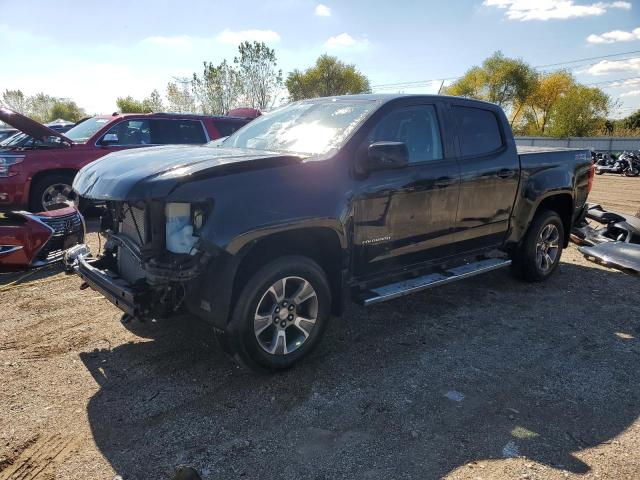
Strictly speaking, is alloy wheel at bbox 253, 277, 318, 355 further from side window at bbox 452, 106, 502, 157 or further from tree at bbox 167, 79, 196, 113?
tree at bbox 167, 79, 196, 113

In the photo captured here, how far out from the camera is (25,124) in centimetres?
722

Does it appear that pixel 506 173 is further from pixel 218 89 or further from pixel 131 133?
pixel 218 89

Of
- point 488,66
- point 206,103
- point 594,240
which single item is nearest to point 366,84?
point 488,66

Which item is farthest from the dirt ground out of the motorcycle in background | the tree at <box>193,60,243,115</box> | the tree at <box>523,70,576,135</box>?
the tree at <box>523,70,576,135</box>

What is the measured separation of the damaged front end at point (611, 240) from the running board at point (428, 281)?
4.72 ft

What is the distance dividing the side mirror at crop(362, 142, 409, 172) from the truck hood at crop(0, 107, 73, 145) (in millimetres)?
5948

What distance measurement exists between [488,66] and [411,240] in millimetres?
63163

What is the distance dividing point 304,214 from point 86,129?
771cm

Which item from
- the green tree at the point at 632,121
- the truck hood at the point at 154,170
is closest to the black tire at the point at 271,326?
the truck hood at the point at 154,170

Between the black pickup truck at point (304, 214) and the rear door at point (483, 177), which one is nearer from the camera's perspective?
the black pickup truck at point (304, 214)

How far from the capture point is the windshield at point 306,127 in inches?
150

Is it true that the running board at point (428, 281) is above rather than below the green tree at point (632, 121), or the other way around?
below

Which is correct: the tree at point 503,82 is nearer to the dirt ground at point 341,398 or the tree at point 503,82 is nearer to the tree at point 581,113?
the tree at point 581,113

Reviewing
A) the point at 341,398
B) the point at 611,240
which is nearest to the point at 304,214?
the point at 341,398
